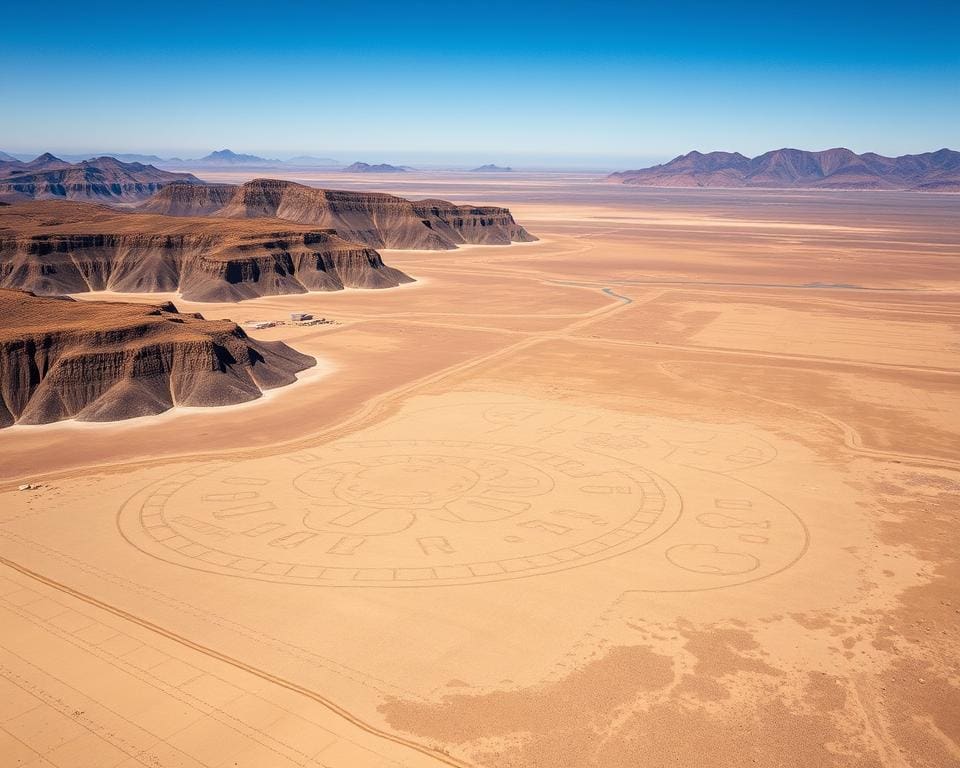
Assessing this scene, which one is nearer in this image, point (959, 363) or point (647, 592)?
point (647, 592)

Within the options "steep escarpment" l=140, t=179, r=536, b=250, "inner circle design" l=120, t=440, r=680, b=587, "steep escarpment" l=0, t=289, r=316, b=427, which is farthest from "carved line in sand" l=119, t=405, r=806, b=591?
"steep escarpment" l=140, t=179, r=536, b=250

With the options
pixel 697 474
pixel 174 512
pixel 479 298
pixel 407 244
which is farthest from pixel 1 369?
pixel 407 244

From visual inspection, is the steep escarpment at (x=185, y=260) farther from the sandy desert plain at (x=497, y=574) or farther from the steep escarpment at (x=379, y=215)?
the sandy desert plain at (x=497, y=574)

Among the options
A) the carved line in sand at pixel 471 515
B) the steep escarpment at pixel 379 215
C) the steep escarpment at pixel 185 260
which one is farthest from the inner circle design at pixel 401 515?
the steep escarpment at pixel 379 215

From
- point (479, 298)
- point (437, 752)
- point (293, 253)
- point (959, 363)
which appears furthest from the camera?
point (293, 253)

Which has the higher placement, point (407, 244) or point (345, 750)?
point (407, 244)

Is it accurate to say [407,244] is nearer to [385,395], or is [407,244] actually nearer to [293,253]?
[293,253]

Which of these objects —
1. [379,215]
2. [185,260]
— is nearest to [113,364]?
[185,260]

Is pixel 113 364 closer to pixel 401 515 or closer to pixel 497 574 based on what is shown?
pixel 401 515
